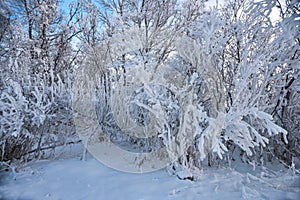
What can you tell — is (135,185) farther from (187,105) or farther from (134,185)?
(187,105)

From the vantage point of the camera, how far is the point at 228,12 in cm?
661

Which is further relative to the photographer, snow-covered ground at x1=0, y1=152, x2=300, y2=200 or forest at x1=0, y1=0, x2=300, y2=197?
forest at x1=0, y1=0, x2=300, y2=197

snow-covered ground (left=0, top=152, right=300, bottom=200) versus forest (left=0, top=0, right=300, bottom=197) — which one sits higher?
forest (left=0, top=0, right=300, bottom=197)

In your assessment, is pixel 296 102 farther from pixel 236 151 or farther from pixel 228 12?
pixel 228 12

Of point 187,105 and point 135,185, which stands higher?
point 187,105

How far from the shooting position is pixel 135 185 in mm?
2600

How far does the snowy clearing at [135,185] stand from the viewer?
2.32 metres

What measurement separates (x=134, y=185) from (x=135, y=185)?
1cm

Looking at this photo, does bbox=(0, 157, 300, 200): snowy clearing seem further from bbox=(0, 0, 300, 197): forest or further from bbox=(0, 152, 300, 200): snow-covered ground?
bbox=(0, 0, 300, 197): forest

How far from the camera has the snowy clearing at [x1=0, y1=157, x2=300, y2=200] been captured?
2.32 m

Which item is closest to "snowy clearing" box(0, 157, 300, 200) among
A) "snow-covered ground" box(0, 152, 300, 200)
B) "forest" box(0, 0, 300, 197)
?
"snow-covered ground" box(0, 152, 300, 200)

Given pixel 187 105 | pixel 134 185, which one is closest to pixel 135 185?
pixel 134 185

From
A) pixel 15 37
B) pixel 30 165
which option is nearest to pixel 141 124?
pixel 30 165

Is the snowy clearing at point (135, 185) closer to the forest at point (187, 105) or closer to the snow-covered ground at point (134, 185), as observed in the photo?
the snow-covered ground at point (134, 185)
